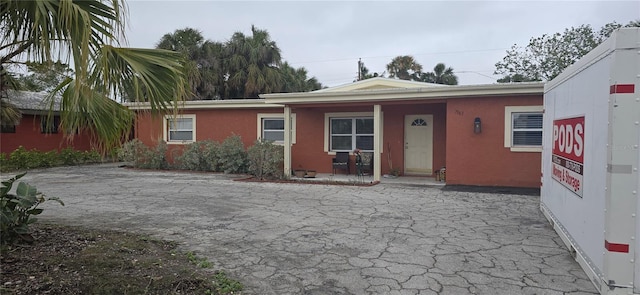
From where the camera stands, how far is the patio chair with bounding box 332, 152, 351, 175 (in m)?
12.6

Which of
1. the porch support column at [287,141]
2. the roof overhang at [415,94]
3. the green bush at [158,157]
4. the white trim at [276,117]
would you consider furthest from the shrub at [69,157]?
the porch support column at [287,141]

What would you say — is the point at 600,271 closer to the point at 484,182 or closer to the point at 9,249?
the point at 9,249

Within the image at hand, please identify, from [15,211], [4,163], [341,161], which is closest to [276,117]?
[341,161]

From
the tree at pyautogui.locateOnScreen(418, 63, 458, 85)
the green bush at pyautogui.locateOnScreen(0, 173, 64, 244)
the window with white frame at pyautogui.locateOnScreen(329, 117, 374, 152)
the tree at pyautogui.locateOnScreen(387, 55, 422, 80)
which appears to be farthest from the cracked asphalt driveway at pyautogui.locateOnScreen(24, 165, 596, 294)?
the tree at pyautogui.locateOnScreen(387, 55, 422, 80)

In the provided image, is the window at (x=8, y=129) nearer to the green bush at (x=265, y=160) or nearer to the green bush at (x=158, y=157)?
the green bush at (x=158, y=157)

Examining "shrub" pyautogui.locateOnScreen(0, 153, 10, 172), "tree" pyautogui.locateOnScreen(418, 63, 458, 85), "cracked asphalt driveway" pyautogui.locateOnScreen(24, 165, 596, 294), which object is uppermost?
"tree" pyautogui.locateOnScreen(418, 63, 458, 85)

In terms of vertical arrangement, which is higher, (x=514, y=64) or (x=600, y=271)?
(x=514, y=64)

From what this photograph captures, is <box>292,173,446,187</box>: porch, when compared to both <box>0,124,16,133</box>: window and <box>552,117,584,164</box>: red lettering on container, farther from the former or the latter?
<box>0,124,16,133</box>: window

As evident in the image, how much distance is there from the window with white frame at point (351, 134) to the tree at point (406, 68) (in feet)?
74.3

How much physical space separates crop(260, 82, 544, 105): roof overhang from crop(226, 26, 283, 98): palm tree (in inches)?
451

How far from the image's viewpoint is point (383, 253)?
4.64m

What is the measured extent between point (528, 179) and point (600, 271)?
7.03 m

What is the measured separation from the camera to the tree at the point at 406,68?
1362 inches

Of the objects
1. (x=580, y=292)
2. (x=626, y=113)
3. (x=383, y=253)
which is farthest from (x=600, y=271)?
(x=383, y=253)
